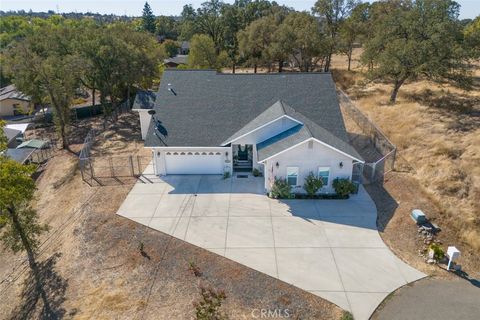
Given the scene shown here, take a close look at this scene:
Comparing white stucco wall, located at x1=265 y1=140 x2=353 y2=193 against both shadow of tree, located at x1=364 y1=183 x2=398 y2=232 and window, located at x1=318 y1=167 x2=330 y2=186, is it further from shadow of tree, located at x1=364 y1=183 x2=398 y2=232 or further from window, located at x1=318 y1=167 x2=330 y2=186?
shadow of tree, located at x1=364 y1=183 x2=398 y2=232

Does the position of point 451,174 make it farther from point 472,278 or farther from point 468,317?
point 468,317

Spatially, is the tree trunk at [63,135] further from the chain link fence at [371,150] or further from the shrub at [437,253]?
the shrub at [437,253]

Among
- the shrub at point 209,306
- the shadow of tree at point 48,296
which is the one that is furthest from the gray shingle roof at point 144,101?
the shrub at point 209,306

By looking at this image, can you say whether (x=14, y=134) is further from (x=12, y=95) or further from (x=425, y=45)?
(x=425, y=45)

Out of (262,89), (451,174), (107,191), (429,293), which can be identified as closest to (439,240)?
(429,293)

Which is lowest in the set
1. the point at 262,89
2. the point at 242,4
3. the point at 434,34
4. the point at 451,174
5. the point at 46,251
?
the point at 46,251

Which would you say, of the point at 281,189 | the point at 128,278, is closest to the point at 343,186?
the point at 281,189
